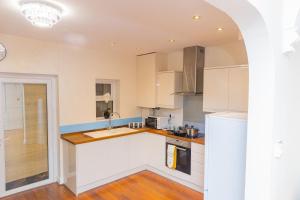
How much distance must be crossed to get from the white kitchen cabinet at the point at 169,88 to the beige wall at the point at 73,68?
2.64ft

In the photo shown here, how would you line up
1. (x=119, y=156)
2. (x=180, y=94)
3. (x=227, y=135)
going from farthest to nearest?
1. (x=180, y=94)
2. (x=119, y=156)
3. (x=227, y=135)

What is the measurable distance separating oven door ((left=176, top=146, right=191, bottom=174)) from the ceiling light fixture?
267cm

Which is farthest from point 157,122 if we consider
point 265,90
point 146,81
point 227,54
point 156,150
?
point 265,90

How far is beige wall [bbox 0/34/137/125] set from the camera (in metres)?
3.00

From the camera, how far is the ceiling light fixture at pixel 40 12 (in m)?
1.80

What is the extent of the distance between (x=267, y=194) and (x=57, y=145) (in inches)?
129

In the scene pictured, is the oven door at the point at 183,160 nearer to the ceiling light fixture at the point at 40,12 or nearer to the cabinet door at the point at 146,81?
the cabinet door at the point at 146,81

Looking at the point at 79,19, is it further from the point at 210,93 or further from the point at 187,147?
the point at 187,147

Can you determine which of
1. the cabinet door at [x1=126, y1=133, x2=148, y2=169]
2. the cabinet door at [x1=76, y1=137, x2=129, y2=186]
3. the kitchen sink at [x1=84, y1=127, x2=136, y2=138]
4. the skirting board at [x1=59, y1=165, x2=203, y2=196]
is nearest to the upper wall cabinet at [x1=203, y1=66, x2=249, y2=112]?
the skirting board at [x1=59, y1=165, x2=203, y2=196]

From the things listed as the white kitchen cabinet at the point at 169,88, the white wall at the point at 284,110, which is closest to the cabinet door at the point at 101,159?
the white kitchen cabinet at the point at 169,88

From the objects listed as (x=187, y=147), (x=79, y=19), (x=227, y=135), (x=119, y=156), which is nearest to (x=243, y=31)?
(x=227, y=135)

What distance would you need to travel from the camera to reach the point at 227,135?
170 centimetres

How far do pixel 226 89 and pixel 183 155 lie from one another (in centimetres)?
132

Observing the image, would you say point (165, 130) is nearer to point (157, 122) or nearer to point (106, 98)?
point (157, 122)
